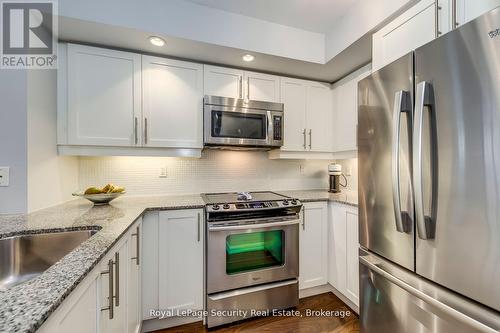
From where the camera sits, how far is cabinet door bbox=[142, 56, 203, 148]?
1.89 meters

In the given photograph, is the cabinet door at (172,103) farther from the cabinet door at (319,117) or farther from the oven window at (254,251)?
the cabinet door at (319,117)

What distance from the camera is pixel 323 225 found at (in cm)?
210

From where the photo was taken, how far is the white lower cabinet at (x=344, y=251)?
1794mm

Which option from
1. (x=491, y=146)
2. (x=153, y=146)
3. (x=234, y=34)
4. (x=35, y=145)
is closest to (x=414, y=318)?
(x=491, y=146)

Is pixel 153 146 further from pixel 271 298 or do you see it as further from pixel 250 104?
pixel 271 298

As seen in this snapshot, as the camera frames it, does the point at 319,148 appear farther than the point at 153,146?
Yes

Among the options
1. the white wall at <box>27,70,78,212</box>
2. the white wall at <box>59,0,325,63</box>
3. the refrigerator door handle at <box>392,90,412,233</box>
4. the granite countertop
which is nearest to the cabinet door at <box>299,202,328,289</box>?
the granite countertop

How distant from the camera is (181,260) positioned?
1705 mm

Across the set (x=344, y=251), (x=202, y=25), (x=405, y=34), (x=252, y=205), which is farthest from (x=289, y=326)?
(x=202, y=25)

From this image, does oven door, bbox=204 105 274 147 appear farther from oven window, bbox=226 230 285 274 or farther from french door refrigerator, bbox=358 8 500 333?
french door refrigerator, bbox=358 8 500 333

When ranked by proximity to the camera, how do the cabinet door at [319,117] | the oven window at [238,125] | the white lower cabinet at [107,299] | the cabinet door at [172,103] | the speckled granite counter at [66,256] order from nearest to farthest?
the speckled granite counter at [66,256], the white lower cabinet at [107,299], the cabinet door at [172,103], the oven window at [238,125], the cabinet door at [319,117]

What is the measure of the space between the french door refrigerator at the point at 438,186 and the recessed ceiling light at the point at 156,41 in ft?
5.03

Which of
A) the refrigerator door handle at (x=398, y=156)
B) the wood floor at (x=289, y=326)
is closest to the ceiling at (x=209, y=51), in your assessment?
the refrigerator door handle at (x=398, y=156)

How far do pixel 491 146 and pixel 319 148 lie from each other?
1698 millimetres
